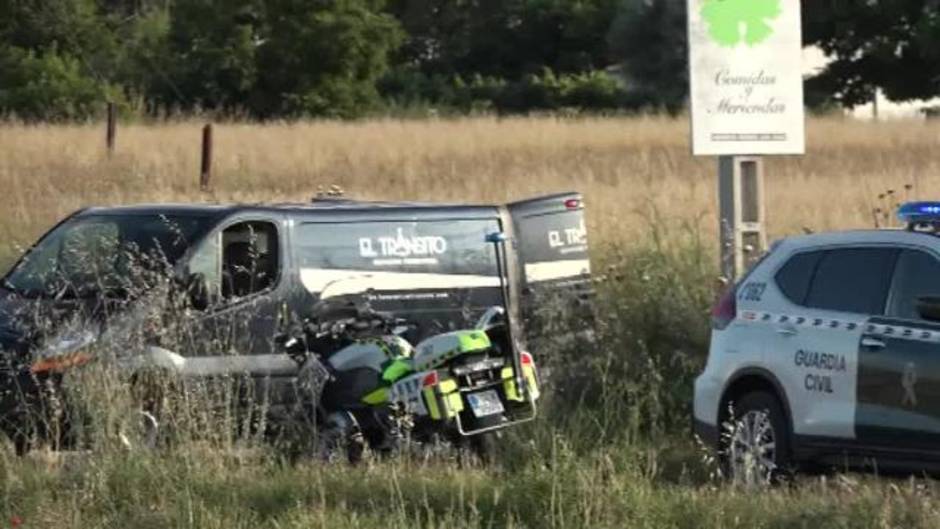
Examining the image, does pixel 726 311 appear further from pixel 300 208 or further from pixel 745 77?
pixel 745 77

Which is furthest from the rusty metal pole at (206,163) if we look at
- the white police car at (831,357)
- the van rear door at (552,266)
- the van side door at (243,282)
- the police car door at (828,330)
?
the police car door at (828,330)

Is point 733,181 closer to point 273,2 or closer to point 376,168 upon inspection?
point 376,168

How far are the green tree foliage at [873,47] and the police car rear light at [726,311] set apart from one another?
1639 inches

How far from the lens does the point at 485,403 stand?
11219 mm

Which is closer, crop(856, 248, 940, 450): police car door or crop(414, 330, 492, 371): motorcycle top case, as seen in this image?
crop(856, 248, 940, 450): police car door

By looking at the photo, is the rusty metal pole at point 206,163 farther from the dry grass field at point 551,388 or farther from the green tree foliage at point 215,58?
the green tree foliage at point 215,58

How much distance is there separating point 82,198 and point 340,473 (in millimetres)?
15903

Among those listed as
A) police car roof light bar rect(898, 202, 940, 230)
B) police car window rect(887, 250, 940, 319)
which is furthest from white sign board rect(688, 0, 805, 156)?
police car window rect(887, 250, 940, 319)

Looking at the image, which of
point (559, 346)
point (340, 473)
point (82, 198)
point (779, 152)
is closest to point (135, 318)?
point (340, 473)

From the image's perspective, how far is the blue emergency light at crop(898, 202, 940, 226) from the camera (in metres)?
10.3

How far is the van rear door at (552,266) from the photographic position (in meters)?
13.7

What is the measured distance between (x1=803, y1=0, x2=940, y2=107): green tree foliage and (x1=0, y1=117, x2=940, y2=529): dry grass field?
22.3 m

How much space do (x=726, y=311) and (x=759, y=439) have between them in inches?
35.4

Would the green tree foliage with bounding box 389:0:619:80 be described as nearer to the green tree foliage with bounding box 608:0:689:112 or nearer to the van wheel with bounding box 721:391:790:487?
the green tree foliage with bounding box 608:0:689:112
